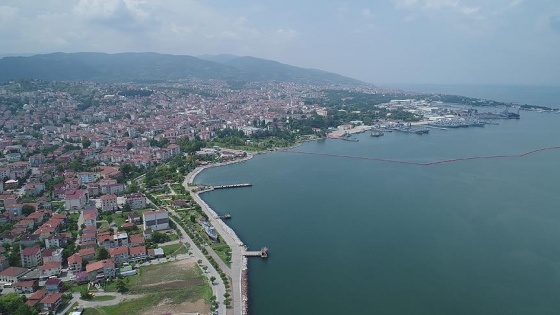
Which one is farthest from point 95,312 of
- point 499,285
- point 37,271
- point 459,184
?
point 459,184

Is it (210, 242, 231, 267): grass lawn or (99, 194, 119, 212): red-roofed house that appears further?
(99, 194, 119, 212): red-roofed house

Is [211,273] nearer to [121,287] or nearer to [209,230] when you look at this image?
[121,287]

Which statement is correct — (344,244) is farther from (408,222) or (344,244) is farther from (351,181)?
(351,181)

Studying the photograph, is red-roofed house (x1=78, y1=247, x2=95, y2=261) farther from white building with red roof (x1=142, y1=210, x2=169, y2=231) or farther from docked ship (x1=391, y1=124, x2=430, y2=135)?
docked ship (x1=391, y1=124, x2=430, y2=135)

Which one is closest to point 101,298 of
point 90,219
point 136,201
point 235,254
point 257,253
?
point 235,254

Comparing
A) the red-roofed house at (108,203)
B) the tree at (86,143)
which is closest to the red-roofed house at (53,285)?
the red-roofed house at (108,203)

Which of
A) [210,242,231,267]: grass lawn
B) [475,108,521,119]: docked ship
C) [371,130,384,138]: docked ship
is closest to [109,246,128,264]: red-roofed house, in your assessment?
[210,242,231,267]: grass lawn
